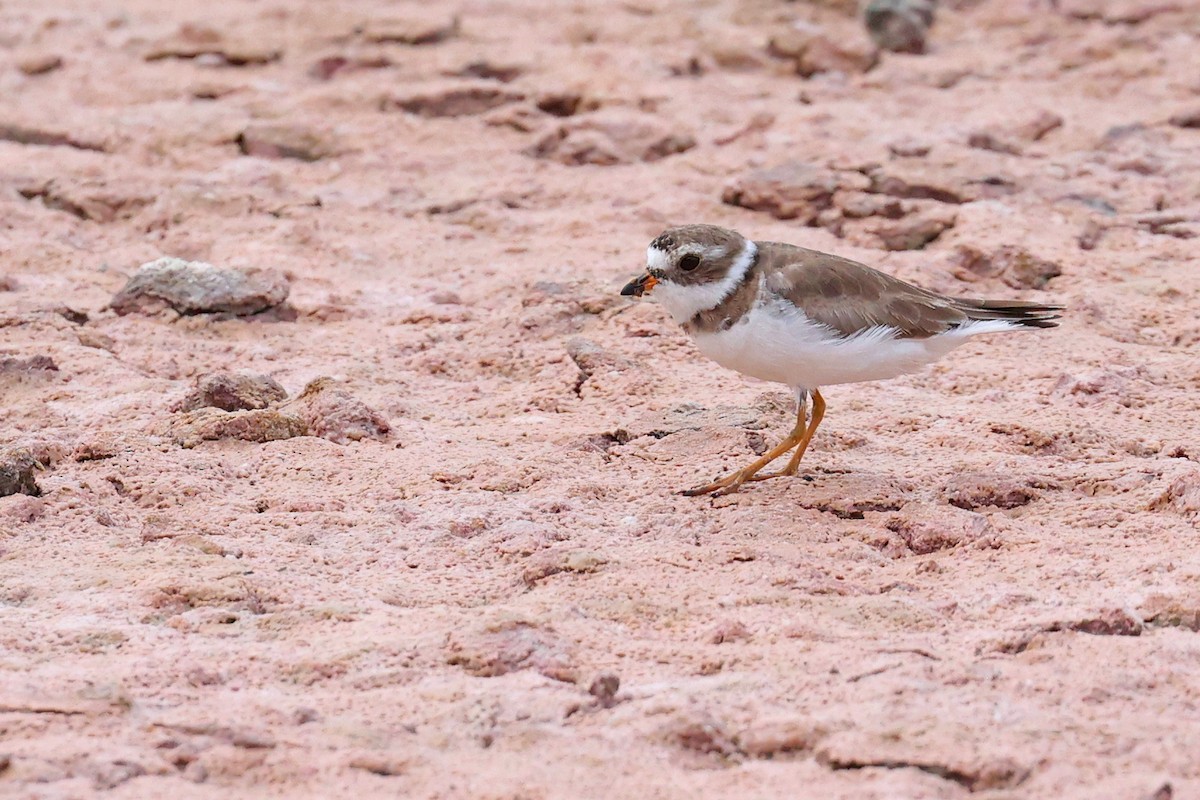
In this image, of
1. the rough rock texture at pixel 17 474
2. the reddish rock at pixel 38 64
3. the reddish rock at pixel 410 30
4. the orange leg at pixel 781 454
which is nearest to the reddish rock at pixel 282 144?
the reddish rock at pixel 410 30

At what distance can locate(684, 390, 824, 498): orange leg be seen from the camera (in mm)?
4254

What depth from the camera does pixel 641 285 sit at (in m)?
4.46

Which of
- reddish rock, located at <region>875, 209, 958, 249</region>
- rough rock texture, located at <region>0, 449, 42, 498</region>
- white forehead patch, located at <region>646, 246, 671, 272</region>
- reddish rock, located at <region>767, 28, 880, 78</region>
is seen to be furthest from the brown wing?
reddish rock, located at <region>767, 28, 880, 78</region>

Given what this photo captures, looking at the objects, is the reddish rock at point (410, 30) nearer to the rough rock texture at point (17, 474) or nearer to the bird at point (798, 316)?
the bird at point (798, 316)

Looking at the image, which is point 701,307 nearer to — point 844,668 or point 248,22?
point 844,668

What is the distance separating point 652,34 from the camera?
809 cm

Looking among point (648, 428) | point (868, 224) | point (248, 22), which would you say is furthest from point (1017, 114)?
point (248, 22)

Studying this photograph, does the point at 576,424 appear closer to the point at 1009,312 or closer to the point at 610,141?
the point at 1009,312

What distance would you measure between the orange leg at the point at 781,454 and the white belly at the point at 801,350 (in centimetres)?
12

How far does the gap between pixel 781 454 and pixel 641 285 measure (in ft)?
2.06

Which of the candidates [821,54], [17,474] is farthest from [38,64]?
[17,474]

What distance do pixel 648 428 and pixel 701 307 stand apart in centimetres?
50

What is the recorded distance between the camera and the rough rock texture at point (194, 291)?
5.37m

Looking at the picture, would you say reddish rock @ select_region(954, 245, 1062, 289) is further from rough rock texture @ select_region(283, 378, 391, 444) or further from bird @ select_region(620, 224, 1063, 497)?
rough rock texture @ select_region(283, 378, 391, 444)
